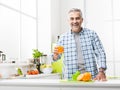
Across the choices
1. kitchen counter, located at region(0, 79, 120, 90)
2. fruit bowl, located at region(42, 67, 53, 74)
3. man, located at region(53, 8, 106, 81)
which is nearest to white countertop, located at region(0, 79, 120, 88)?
kitchen counter, located at region(0, 79, 120, 90)

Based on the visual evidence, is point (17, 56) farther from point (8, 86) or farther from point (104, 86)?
point (104, 86)

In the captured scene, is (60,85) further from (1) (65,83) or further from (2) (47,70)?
(2) (47,70)

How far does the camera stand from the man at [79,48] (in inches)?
121

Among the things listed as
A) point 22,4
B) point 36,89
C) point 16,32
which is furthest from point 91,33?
point 22,4

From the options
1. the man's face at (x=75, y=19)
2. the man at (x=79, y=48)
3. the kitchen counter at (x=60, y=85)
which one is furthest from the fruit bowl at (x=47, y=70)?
the kitchen counter at (x=60, y=85)

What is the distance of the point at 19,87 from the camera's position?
7.41 feet

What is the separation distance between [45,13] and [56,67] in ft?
3.97

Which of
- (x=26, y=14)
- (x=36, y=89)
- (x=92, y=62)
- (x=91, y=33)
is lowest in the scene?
(x=36, y=89)

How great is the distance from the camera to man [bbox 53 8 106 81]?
3082 mm

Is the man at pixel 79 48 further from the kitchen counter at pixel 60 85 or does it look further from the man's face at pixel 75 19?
the kitchen counter at pixel 60 85

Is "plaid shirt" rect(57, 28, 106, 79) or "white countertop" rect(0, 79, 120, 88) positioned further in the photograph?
"plaid shirt" rect(57, 28, 106, 79)

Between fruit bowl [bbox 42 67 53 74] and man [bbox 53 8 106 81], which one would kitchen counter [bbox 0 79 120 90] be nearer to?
man [bbox 53 8 106 81]

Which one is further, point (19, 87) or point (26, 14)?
point (26, 14)

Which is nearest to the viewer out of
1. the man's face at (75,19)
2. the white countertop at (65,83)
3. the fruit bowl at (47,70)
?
the white countertop at (65,83)
